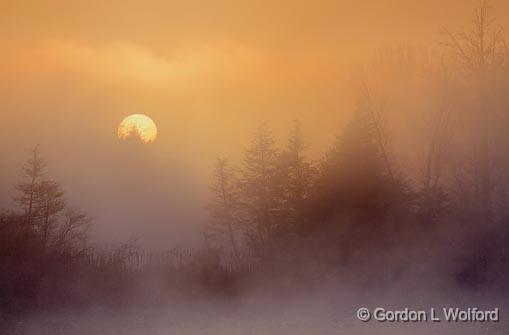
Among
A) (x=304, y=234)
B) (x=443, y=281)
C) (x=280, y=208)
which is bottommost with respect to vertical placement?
(x=443, y=281)

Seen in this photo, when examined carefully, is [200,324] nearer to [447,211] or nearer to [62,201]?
[447,211]

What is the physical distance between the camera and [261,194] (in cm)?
2839

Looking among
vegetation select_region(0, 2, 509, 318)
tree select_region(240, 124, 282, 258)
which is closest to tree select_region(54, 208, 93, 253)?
vegetation select_region(0, 2, 509, 318)

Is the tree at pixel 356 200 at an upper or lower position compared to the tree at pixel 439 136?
lower

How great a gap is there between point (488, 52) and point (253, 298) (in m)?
14.3

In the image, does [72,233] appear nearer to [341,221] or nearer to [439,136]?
[341,221]

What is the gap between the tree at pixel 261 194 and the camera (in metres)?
24.8

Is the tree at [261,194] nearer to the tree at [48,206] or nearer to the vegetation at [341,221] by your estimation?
the vegetation at [341,221]

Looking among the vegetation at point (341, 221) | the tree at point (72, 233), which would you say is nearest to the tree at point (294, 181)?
the vegetation at point (341, 221)

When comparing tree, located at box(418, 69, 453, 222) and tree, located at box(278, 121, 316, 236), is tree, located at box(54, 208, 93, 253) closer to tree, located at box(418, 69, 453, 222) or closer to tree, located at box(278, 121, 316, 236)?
tree, located at box(278, 121, 316, 236)

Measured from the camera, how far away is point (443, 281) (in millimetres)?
17578

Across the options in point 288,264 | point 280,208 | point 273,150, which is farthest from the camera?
point 273,150

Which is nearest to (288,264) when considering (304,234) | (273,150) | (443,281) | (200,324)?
(304,234)

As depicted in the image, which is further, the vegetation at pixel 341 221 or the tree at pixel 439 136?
the tree at pixel 439 136
